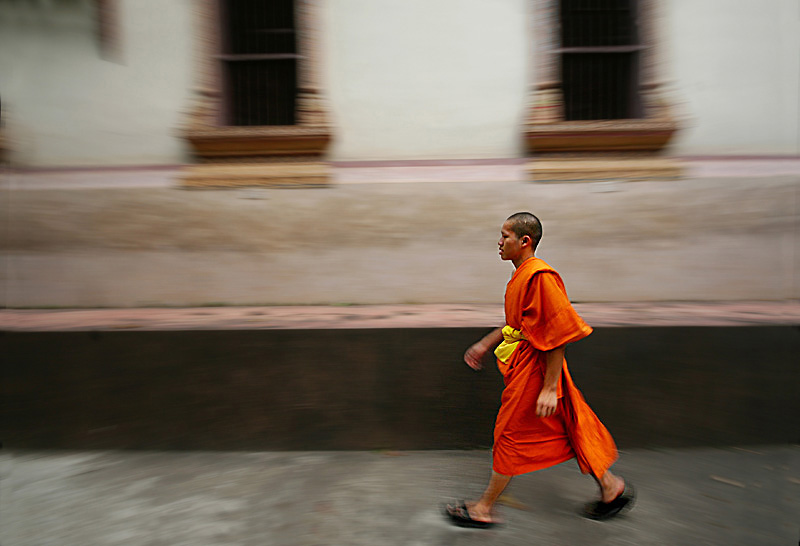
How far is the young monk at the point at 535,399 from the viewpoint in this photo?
218 centimetres

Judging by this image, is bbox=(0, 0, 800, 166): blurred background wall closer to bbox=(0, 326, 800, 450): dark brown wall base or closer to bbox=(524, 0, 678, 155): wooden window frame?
bbox=(524, 0, 678, 155): wooden window frame

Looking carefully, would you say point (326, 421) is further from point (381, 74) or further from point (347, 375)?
point (381, 74)

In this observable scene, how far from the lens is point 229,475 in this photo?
2.97 metres

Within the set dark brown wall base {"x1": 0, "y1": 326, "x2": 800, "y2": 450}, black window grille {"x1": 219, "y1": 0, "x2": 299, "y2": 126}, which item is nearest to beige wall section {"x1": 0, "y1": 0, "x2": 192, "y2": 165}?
black window grille {"x1": 219, "y1": 0, "x2": 299, "y2": 126}

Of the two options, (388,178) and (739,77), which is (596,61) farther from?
(388,178)

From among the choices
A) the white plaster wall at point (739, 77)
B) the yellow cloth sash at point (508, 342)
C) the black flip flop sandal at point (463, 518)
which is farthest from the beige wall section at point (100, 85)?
the white plaster wall at point (739, 77)

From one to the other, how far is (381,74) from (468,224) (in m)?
1.55

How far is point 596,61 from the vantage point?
4.58 metres

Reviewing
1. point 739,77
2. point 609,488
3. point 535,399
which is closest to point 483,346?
point 535,399

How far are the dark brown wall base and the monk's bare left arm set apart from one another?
3.19 ft

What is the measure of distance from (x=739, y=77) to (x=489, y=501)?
167 inches

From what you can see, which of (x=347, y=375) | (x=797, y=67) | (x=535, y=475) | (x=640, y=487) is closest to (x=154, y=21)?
(x=347, y=375)

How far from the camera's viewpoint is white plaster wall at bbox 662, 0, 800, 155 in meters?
4.28

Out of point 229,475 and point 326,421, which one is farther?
point 326,421
